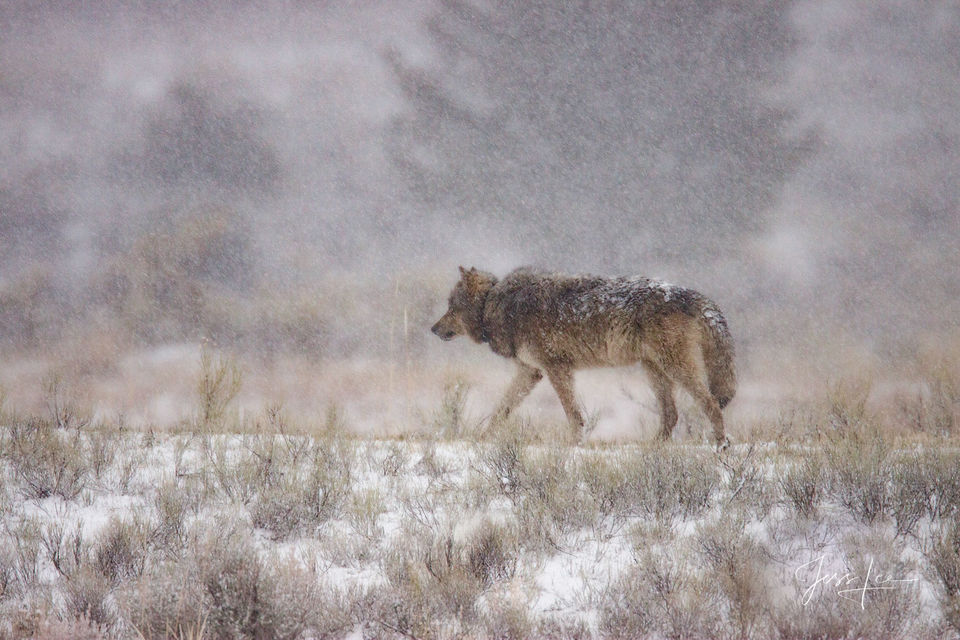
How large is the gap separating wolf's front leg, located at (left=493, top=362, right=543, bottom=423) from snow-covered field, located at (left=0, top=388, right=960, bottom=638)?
9.56 ft

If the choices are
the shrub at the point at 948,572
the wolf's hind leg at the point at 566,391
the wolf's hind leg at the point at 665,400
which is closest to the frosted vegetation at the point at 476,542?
the shrub at the point at 948,572

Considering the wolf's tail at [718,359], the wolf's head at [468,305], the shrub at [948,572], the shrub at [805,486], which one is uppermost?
the wolf's head at [468,305]

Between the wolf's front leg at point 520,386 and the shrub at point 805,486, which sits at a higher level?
the wolf's front leg at point 520,386

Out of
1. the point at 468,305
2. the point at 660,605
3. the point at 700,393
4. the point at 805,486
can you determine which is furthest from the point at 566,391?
the point at 660,605

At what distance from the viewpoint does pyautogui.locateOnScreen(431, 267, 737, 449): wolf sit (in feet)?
24.7

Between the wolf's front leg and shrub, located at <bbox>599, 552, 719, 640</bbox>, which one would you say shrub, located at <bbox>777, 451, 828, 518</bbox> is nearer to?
shrub, located at <bbox>599, 552, 719, 640</bbox>

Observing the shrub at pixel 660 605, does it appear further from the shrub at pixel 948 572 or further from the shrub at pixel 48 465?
the shrub at pixel 48 465

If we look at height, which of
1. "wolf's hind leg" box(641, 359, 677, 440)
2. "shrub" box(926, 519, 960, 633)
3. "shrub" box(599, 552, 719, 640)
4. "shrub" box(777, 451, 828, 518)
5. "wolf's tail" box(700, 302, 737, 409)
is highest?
"wolf's tail" box(700, 302, 737, 409)

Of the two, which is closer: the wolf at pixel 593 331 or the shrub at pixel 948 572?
the shrub at pixel 948 572

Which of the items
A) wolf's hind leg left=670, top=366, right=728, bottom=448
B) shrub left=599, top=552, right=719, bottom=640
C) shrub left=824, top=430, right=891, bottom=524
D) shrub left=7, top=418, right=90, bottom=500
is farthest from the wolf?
shrub left=7, top=418, right=90, bottom=500

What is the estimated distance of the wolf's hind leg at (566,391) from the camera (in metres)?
8.40

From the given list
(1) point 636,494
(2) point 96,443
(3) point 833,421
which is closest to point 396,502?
(1) point 636,494

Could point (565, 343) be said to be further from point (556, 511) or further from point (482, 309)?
point (556, 511)

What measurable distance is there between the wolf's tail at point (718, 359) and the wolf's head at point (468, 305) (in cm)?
359
